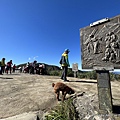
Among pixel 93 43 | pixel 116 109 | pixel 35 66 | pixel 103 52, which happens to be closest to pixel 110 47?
pixel 103 52

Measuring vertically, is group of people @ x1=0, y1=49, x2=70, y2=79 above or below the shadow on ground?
above

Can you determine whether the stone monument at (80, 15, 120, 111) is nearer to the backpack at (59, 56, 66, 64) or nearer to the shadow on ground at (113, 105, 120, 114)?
the shadow on ground at (113, 105, 120, 114)

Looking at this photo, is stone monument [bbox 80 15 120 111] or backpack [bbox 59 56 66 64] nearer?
stone monument [bbox 80 15 120 111]

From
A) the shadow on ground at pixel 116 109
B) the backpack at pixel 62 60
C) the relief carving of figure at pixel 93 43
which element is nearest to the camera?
the shadow on ground at pixel 116 109

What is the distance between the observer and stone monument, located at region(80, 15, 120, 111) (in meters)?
3.22

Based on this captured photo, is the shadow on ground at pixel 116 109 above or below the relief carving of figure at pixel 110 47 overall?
below

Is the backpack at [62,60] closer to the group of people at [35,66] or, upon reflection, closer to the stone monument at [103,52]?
the group of people at [35,66]

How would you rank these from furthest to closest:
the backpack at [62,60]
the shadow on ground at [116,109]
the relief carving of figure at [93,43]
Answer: the backpack at [62,60] → the relief carving of figure at [93,43] → the shadow on ground at [116,109]

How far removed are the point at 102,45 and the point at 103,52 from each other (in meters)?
0.21

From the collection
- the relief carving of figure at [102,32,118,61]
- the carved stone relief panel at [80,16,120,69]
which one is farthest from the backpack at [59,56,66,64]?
the relief carving of figure at [102,32,118,61]

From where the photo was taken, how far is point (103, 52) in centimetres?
347

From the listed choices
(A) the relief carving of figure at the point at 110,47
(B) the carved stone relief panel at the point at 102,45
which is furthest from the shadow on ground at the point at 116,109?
(A) the relief carving of figure at the point at 110,47

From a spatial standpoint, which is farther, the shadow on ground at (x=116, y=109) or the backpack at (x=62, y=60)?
the backpack at (x=62, y=60)

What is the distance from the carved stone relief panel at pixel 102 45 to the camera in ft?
10.7
